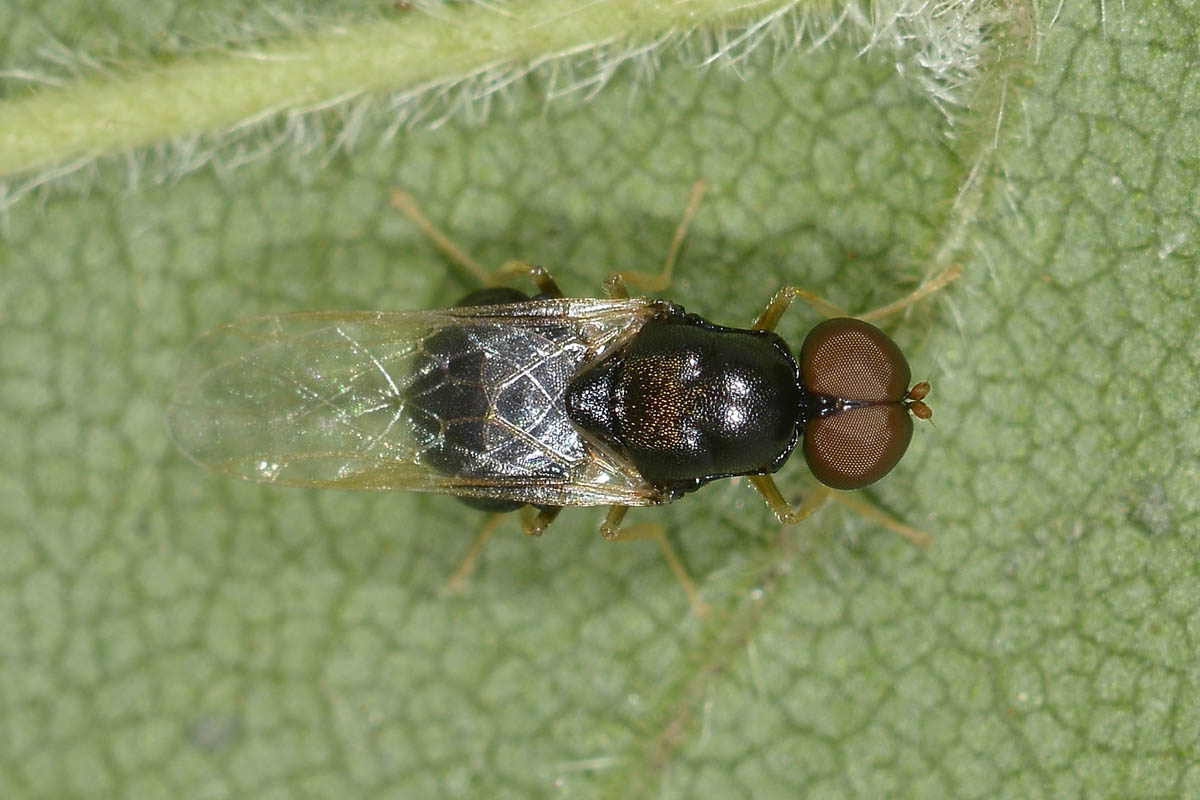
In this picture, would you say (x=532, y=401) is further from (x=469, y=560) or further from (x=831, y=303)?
(x=831, y=303)

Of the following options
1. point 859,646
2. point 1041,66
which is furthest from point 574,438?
point 1041,66

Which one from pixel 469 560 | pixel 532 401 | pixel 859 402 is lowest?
pixel 469 560

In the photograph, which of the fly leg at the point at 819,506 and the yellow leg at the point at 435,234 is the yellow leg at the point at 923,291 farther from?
the yellow leg at the point at 435,234

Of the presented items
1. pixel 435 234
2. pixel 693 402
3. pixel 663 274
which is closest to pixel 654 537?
pixel 693 402

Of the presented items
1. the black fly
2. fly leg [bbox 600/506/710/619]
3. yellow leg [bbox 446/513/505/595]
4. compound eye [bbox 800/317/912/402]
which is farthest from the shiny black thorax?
yellow leg [bbox 446/513/505/595]

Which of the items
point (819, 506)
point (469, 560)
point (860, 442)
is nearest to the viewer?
point (860, 442)

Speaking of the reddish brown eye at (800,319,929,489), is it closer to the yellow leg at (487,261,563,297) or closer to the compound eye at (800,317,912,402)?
the compound eye at (800,317,912,402)
